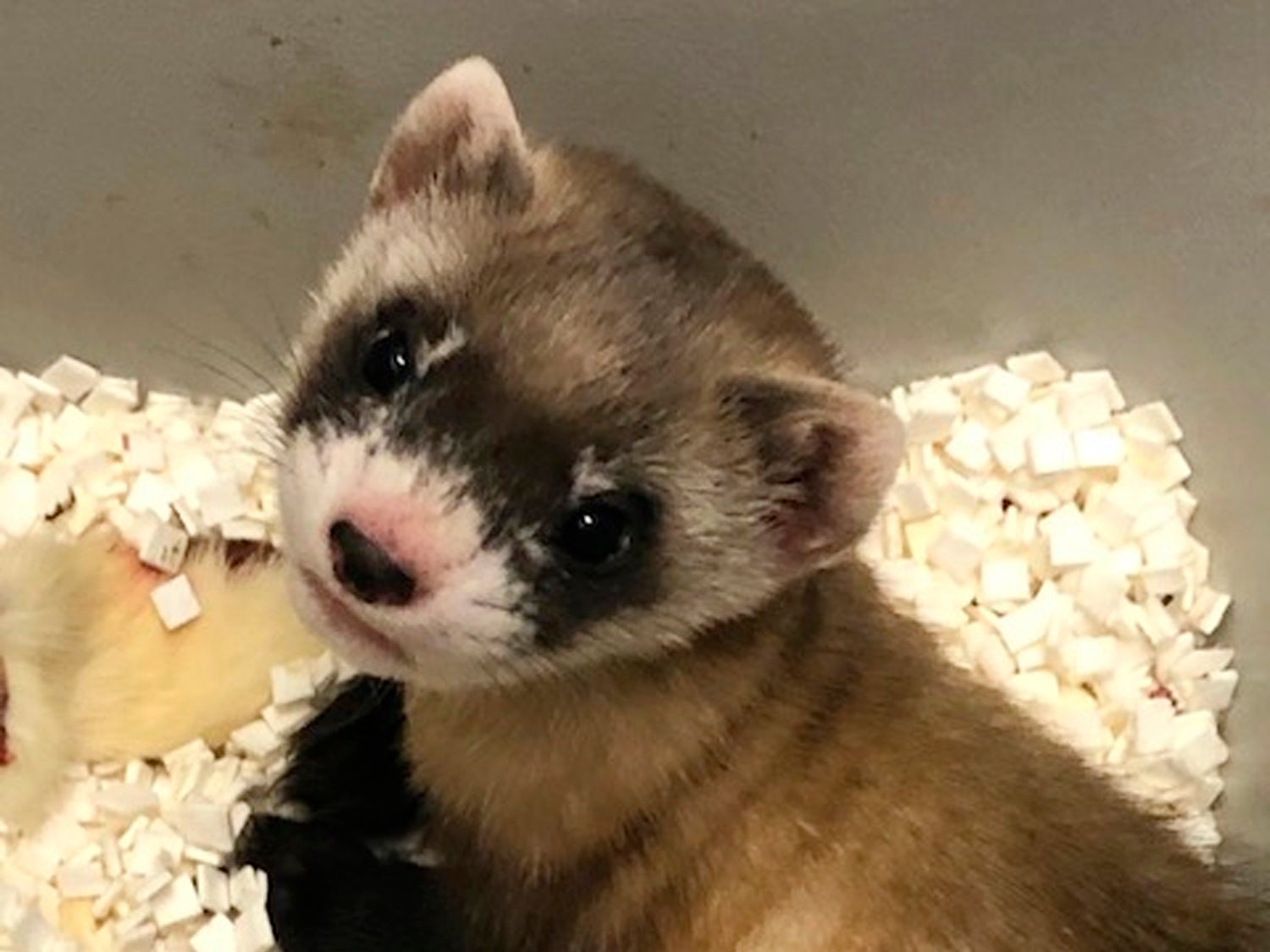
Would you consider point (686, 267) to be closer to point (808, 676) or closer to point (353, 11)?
point (808, 676)

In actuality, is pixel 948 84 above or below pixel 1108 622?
above

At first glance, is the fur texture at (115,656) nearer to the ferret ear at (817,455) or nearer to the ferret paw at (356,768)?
the ferret paw at (356,768)

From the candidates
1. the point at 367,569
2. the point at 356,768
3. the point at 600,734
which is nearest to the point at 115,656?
the point at 356,768

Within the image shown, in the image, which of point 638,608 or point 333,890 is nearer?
point 638,608

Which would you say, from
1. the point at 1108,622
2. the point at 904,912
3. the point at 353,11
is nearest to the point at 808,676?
the point at 904,912

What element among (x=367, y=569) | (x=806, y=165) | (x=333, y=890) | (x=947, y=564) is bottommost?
(x=333, y=890)

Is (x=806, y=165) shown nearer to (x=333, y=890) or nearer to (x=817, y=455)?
(x=817, y=455)

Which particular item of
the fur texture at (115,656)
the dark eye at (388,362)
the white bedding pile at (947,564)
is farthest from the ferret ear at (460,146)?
the fur texture at (115,656)

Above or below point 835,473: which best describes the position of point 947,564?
above
